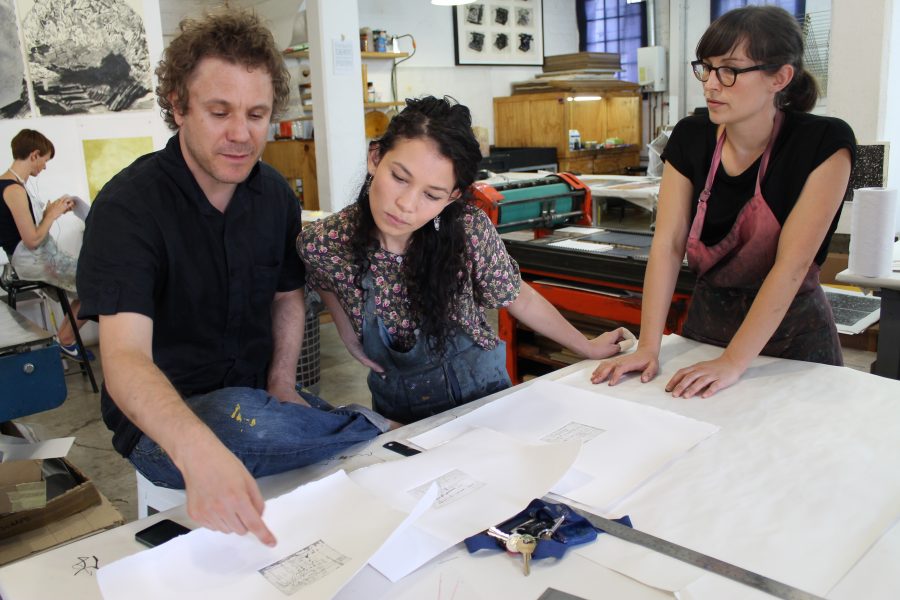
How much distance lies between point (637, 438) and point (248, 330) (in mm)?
832

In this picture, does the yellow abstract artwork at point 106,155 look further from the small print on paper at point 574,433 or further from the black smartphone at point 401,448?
the small print on paper at point 574,433

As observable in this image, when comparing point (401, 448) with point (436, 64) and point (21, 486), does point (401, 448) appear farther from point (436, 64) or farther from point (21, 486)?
point (436, 64)

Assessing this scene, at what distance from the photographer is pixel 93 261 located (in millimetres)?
1268

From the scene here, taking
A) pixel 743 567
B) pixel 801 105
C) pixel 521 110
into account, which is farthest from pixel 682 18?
pixel 743 567

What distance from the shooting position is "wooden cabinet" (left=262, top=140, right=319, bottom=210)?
6.54m

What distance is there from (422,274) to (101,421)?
8.45ft

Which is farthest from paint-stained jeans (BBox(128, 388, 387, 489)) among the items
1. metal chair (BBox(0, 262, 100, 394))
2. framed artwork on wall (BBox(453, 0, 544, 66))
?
framed artwork on wall (BBox(453, 0, 544, 66))

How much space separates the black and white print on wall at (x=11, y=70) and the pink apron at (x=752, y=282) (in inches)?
144

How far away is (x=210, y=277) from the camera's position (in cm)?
148

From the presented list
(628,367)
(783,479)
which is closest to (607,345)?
(628,367)

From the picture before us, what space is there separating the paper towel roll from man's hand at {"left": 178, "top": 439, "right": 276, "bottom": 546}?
2108 mm

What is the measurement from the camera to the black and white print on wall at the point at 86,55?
3.88m

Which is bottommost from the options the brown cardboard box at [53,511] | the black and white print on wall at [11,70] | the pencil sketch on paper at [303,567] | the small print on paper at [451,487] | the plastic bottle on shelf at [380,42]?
the brown cardboard box at [53,511]

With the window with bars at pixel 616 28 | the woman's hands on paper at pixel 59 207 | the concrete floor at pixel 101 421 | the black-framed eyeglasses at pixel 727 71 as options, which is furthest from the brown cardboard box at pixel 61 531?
the window with bars at pixel 616 28
